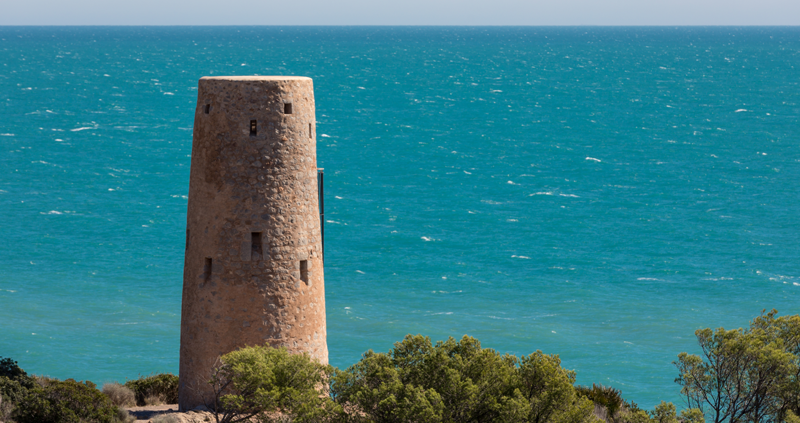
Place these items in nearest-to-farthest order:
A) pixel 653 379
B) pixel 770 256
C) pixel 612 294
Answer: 1. pixel 653 379
2. pixel 612 294
3. pixel 770 256

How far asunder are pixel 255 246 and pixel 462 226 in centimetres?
6271

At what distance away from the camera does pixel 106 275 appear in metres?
69.1

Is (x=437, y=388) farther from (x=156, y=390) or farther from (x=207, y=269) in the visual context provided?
(x=156, y=390)

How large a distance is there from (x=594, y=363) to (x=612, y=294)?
1493 cm

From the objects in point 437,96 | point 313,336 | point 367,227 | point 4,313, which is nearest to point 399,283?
point 367,227

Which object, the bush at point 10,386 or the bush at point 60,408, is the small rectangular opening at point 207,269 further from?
the bush at point 10,386

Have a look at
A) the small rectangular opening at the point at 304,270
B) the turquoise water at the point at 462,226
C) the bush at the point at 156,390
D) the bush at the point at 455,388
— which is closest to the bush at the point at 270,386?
the bush at the point at 455,388

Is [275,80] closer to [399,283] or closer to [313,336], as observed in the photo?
[313,336]

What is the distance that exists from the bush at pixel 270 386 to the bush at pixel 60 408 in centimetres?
349

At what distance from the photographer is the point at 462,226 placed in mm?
83688

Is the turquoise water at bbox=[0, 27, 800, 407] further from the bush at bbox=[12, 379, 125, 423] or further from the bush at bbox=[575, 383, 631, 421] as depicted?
the bush at bbox=[12, 379, 125, 423]

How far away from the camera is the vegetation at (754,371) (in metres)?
21.7

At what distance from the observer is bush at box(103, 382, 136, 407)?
27.0m

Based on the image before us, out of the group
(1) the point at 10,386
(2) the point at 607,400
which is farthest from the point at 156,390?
(2) the point at 607,400
